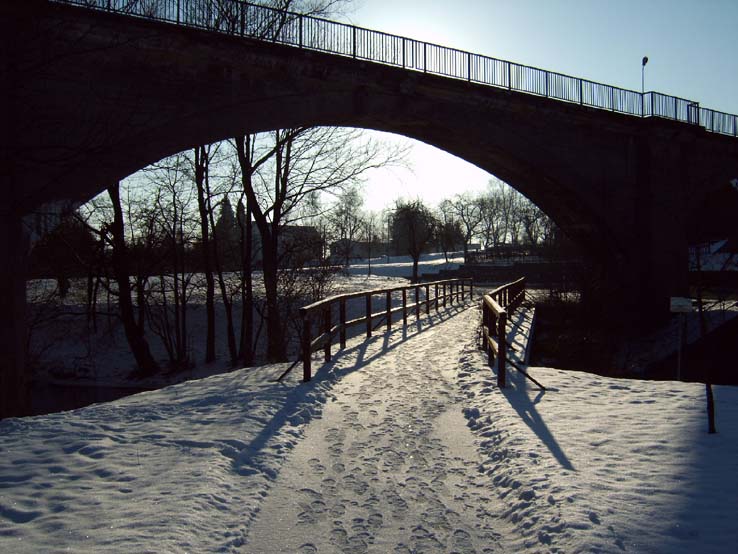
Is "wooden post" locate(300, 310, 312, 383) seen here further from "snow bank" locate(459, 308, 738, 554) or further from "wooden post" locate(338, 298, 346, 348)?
"snow bank" locate(459, 308, 738, 554)

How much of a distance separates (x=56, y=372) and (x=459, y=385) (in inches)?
784

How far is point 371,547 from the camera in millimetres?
3330

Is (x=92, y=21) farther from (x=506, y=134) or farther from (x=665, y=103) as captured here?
(x=665, y=103)

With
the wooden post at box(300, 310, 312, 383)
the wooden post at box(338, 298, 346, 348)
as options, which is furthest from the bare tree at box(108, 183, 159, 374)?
the wooden post at box(300, 310, 312, 383)

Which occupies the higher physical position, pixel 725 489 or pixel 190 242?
pixel 190 242

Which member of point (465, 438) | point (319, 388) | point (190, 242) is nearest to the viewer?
point (465, 438)

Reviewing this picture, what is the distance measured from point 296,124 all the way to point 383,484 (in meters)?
11.5

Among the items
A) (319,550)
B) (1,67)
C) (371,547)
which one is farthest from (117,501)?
(1,67)

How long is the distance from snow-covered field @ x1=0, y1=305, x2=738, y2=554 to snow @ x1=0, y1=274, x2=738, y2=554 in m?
0.02

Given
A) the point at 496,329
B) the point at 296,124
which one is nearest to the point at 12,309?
the point at 296,124

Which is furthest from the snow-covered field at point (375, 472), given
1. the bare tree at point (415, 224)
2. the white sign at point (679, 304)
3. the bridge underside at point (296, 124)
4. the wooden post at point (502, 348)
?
the bare tree at point (415, 224)

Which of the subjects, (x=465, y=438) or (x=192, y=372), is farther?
(x=192, y=372)

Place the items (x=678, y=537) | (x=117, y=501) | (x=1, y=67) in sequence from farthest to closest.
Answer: (x=1, y=67), (x=117, y=501), (x=678, y=537)

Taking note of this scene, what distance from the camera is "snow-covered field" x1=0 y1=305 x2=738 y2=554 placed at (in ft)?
11.1
